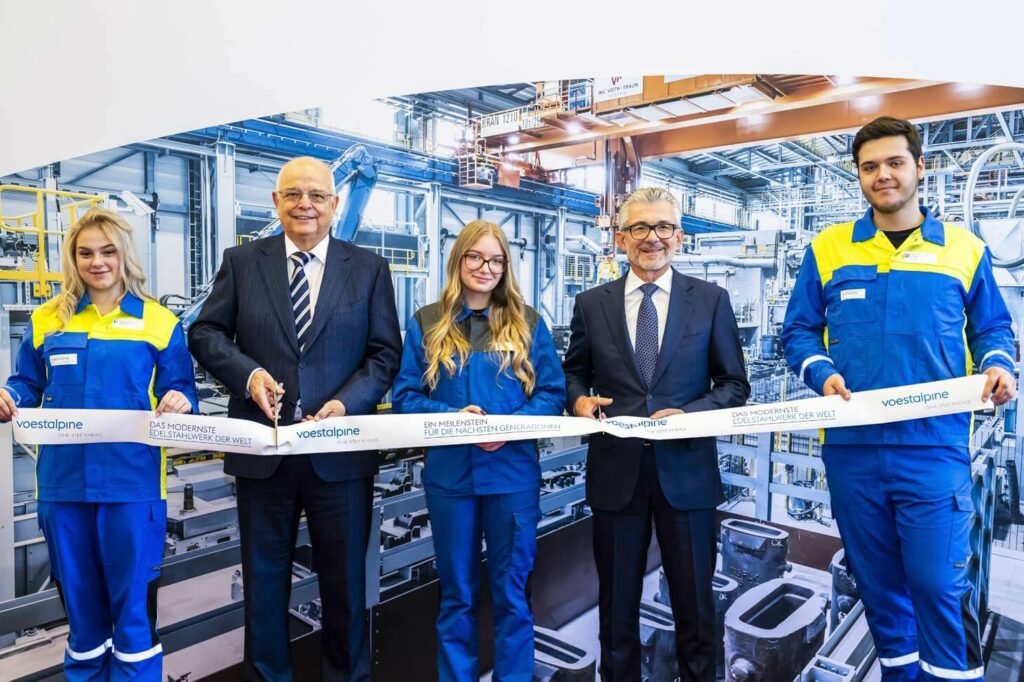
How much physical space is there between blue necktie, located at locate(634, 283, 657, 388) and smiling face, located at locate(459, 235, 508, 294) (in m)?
0.56

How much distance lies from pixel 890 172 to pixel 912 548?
1234 mm

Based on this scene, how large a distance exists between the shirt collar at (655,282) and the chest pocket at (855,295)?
1.83 ft

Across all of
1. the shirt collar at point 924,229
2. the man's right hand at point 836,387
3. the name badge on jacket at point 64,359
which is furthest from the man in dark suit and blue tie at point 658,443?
the name badge on jacket at point 64,359

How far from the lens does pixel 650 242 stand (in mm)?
2297

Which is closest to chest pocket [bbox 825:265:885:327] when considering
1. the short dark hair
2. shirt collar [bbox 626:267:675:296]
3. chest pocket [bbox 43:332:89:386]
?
the short dark hair

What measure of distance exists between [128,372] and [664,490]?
1971mm

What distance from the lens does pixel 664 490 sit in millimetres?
2189

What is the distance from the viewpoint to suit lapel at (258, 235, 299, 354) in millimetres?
2254

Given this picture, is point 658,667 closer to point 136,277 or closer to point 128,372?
point 128,372

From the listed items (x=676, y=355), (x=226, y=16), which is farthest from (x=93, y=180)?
(x=676, y=355)

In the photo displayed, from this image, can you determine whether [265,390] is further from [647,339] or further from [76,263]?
[647,339]

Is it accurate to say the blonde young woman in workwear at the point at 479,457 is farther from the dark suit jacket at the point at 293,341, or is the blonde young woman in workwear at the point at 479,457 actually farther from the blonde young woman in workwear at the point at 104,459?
the blonde young woman in workwear at the point at 104,459

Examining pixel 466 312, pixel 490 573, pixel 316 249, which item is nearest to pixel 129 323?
pixel 316 249

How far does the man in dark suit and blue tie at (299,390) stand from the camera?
221 centimetres
